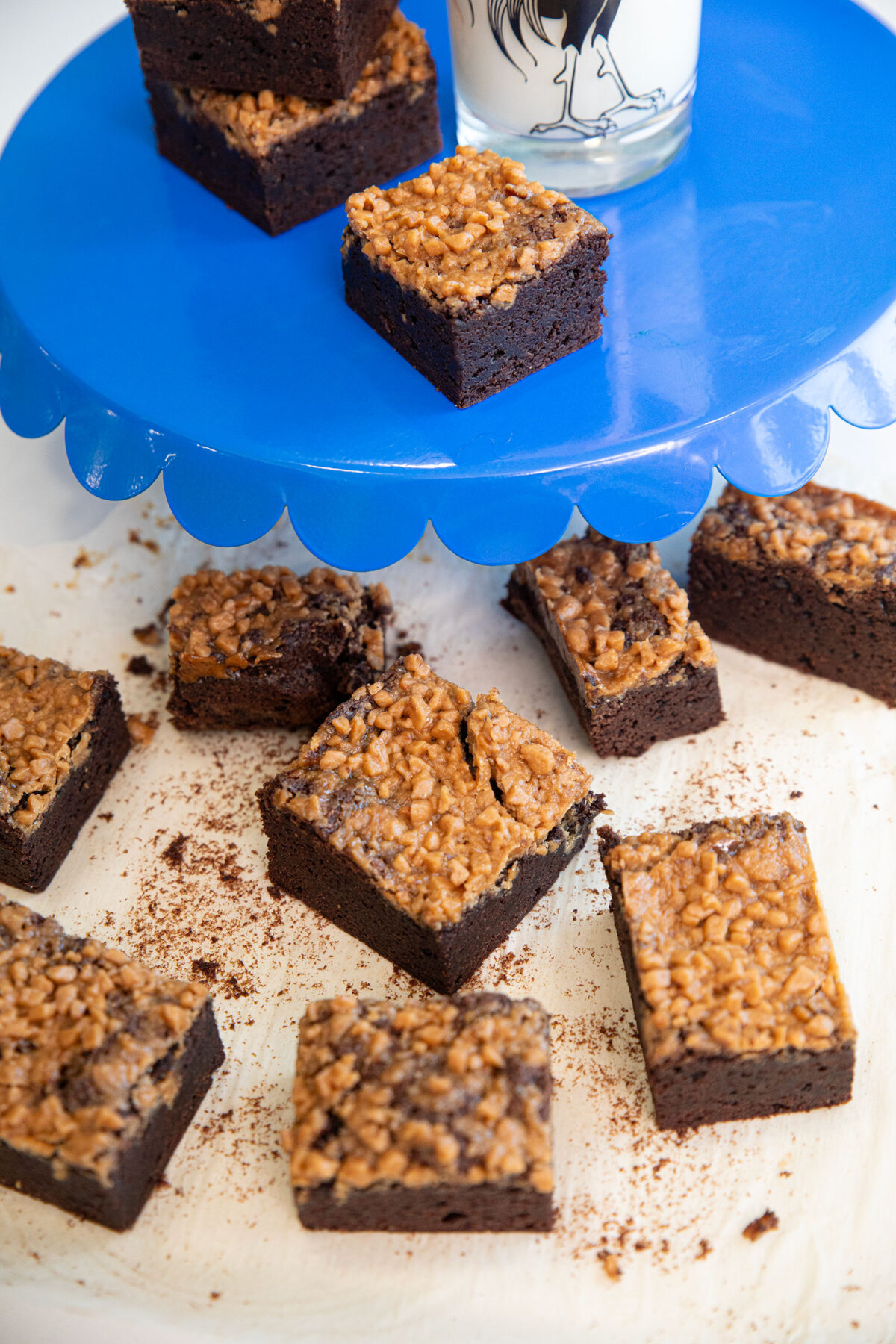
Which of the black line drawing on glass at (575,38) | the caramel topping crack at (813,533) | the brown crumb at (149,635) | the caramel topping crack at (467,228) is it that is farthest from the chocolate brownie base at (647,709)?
the black line drawing on glass at (575,38)

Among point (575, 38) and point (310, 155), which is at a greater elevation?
point (575, 38)

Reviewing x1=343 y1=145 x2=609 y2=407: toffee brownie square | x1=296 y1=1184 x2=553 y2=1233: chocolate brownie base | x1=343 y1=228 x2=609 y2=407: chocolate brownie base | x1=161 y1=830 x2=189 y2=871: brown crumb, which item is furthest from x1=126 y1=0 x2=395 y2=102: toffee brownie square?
x1=296 y1=1184 x2=553 y2=1233: chocolate brownie base

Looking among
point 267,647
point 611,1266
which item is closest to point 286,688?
point 267,647

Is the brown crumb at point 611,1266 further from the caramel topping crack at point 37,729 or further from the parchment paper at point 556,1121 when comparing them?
the caramel topping crack at point 37,729

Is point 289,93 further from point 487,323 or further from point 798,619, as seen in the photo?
point 798,619

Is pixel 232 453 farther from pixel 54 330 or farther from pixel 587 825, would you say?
pixel 587 825

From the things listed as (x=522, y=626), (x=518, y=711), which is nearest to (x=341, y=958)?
(x=518, y=711)

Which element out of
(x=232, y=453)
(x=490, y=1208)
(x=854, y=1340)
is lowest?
(x=854, y=1340)
